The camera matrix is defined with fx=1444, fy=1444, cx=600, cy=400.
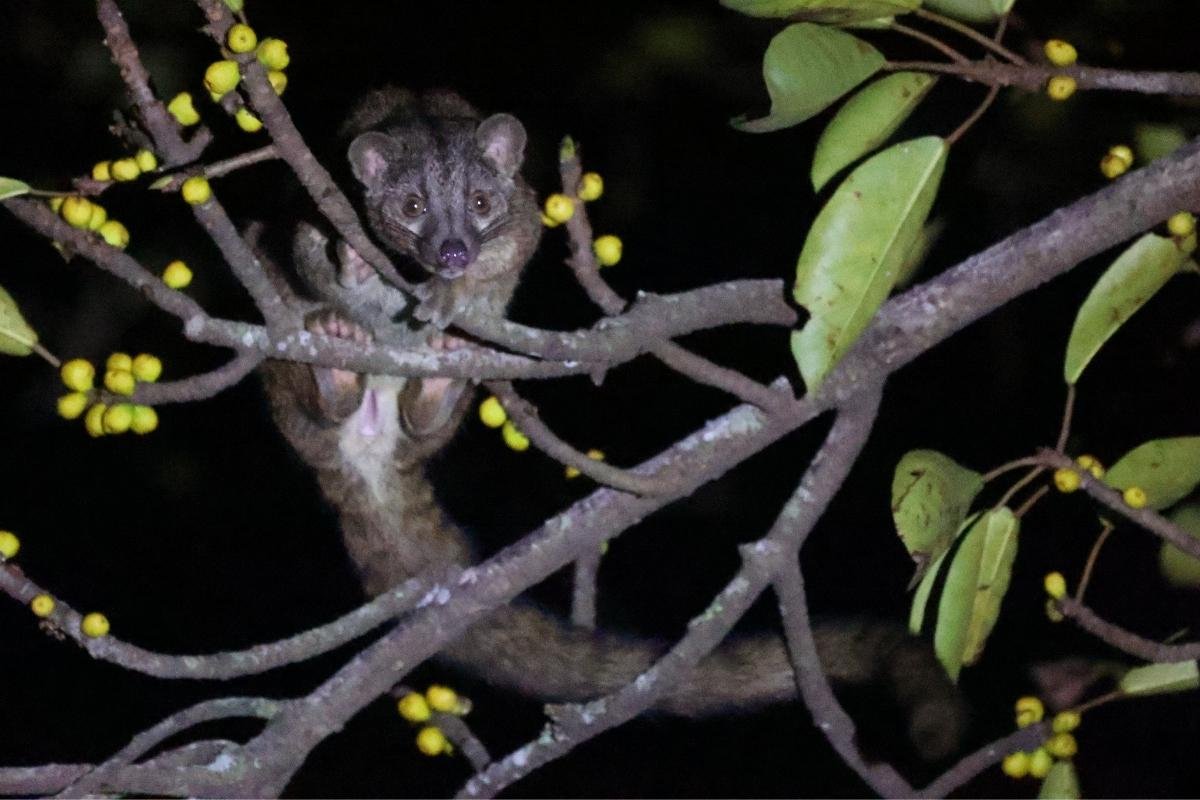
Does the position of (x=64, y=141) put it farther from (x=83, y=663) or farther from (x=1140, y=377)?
(x=1140, y=377)

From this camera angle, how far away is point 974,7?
6.52ft

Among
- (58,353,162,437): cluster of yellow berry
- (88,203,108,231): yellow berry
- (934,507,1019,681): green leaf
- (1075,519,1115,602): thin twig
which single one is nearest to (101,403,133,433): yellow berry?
(58,353,162,437): cluster of yellow berry

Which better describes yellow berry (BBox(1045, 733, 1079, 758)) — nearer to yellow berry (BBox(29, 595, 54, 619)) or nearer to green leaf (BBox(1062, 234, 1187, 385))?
green leaf (BBox(1062, 234, 1187, 385))

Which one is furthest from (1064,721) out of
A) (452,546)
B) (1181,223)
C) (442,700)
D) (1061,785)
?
(452,546)

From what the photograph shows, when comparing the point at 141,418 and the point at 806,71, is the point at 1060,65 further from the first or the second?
the point at 141,418

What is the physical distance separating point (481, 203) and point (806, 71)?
181 cm

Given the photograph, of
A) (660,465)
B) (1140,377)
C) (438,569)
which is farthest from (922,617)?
(1140,377)

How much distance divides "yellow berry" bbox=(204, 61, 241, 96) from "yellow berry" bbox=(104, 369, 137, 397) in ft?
1.60

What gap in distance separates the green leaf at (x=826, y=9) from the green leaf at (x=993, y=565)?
0.81 m

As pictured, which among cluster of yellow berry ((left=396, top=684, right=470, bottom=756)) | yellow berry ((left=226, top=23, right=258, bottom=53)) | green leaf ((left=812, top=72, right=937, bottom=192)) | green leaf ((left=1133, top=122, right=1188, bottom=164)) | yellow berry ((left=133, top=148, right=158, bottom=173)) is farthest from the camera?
cluster of yellow berry ((left=396, top=684, right=470, bottom=756))

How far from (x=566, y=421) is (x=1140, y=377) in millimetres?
2033

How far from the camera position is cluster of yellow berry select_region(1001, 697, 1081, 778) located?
2.46 m

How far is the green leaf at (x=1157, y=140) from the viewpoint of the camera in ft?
8.45

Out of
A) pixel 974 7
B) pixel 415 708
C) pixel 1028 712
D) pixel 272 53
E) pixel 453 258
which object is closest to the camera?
pixel 272 53
